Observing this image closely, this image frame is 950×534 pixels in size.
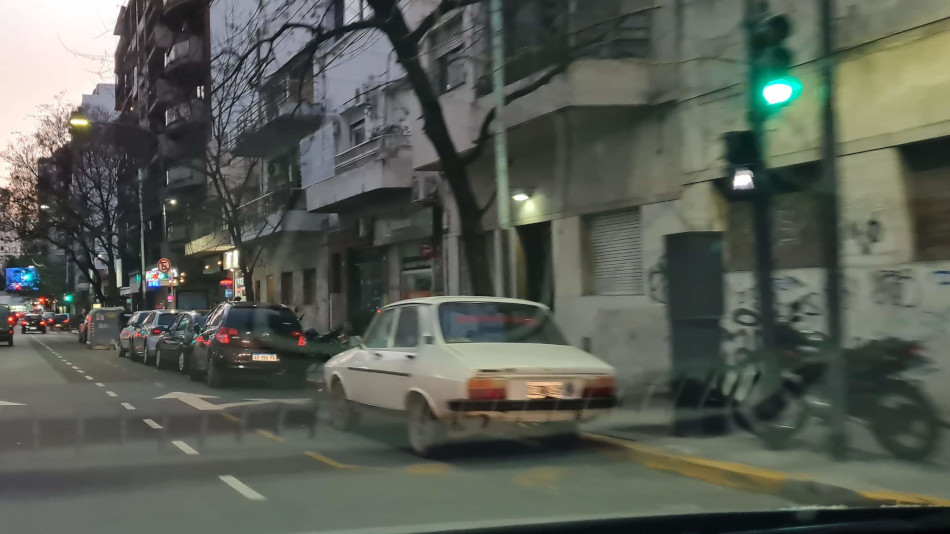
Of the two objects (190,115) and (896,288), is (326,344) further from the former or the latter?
(190,115)

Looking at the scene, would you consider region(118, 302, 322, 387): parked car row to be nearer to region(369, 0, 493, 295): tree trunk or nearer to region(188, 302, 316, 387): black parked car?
region(188, 302, 316, 387): black parked car

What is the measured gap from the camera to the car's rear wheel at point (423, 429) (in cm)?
863

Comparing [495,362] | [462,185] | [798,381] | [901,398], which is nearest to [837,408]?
[901,398]

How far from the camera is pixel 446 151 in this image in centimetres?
1399

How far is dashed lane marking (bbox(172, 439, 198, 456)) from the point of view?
9297 millimetres

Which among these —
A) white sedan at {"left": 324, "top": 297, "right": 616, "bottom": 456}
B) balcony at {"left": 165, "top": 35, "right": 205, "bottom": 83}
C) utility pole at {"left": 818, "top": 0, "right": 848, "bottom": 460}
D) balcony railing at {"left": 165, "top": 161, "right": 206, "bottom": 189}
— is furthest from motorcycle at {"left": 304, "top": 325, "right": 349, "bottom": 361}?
balcony railing at {"left": 165, "top": 161, "right": 206, "bottom": 189}

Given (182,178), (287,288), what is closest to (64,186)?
(182,178)

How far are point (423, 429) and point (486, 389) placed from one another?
100 cm

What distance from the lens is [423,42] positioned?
68.1ft

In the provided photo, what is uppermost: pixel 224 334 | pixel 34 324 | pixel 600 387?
pixel 34 324

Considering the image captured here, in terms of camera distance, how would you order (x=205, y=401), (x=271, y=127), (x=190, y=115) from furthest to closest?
(x=190, y=115)
(x=271, y=127)
(x=205, y=401)

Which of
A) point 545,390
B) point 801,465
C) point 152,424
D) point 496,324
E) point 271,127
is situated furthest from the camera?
point 271,127

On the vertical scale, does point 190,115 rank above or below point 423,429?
above

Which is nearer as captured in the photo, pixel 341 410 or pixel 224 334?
pixel 341 410
